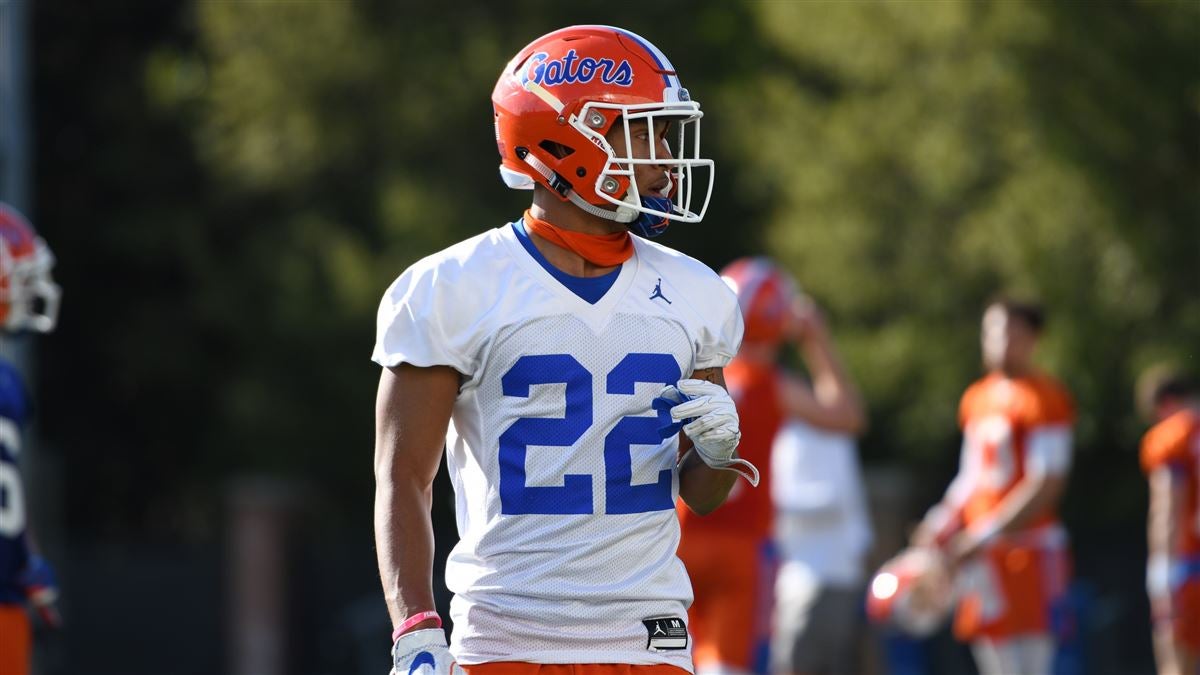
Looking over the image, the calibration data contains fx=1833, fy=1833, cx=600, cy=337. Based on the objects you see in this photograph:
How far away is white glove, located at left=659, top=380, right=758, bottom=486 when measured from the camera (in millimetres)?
3746

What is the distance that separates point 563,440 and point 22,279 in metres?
2.79

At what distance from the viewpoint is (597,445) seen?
147 inches

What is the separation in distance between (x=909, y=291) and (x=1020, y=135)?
1.92 m

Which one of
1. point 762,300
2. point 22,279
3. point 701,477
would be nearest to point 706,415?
point 701,477

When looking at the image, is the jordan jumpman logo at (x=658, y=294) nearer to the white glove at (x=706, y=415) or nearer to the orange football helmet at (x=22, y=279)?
the white glove at (x=706, y=415)

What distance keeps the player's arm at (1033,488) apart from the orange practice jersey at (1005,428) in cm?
5

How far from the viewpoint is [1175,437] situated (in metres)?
9.34

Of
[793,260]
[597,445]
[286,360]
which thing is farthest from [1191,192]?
[597,445]

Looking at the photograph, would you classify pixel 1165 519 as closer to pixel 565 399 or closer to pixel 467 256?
pixel 565 399

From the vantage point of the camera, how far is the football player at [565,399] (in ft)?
12.1

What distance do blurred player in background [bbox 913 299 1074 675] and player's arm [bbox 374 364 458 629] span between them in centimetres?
516

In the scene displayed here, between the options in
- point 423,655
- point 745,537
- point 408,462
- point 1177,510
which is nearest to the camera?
point 423,655

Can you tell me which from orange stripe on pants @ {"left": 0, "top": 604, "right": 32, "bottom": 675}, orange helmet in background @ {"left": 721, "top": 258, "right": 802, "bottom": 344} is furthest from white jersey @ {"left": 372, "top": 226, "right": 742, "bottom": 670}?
orange helmet in background @ {"left": 721, "top": 258, "right": 802, "bottom": 344}

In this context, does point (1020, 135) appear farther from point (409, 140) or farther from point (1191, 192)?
point (409, 140)
